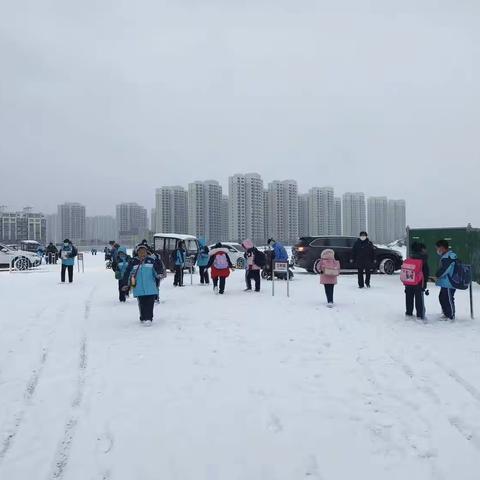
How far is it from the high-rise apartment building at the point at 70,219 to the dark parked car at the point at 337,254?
16527 centimetres

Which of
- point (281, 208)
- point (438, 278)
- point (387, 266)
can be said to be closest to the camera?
point (438, 278)

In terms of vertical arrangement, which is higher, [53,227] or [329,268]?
[53,227]

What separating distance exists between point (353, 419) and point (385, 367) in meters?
1.82

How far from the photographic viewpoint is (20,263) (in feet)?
87.9

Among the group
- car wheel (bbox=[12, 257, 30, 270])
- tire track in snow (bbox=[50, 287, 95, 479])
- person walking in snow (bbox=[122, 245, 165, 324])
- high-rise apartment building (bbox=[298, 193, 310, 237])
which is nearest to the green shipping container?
person walking in snow (bbox=[122, 245, 165, 324])

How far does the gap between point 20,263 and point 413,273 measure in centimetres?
2435

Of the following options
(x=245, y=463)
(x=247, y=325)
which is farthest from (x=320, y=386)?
(x=247, y=325)

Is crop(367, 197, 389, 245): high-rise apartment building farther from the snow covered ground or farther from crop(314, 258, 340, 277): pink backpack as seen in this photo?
the snow covered ground

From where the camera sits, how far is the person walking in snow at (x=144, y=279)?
29.1 ft

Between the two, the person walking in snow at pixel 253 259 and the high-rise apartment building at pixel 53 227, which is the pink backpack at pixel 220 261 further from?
the high-rise apartment building at pixel 53 227

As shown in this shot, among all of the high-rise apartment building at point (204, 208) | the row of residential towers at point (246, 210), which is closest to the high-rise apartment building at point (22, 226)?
the row of residential towers at point (246, 210)

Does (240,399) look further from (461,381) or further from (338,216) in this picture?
(338,216)

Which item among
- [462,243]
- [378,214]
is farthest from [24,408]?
[378,214]

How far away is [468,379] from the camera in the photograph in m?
5.52
